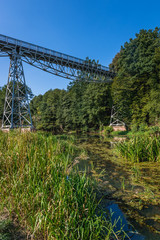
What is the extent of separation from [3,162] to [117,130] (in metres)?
19.9

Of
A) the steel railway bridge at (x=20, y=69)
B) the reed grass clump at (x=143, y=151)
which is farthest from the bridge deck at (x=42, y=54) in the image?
the reed grass clump at (x=143, y=151)

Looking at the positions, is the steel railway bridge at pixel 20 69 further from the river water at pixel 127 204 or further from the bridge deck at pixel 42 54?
the river water at pixel 127 204

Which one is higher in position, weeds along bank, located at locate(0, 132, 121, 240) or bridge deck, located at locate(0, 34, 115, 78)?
bridge deck, located at locate(0, 34, 115, 78)

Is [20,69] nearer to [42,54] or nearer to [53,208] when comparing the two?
[42,54]

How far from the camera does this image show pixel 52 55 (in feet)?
49.5

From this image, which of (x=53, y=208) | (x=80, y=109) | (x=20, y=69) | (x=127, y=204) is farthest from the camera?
(x=80, y=109)

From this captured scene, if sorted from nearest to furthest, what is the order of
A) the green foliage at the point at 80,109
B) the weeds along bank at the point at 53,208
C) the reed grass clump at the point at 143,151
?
1. the weeds along bank at the point at 53,208
2. the reed grass clump at the point at 143,151
3. the green foliage at the point at 80,109

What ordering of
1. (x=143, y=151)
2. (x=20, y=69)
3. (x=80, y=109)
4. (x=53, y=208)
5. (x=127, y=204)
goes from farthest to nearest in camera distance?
1. (x=80, y=109)
2. (x=20, y=69)
3. (x=143, y=151)
4. (x=127, y=204)
5. (x=53, y=208)

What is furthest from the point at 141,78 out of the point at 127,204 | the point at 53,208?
the point at 53,208

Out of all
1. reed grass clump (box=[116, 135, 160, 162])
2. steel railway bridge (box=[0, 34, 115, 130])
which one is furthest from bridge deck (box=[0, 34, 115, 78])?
reed grass clump (box=[116, 135, 160, 162])

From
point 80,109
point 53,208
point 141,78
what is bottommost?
point 53,208

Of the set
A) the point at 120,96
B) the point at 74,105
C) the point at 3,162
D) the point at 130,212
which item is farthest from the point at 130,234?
the point at 74,105

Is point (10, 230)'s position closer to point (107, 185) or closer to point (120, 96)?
point (107, 185)

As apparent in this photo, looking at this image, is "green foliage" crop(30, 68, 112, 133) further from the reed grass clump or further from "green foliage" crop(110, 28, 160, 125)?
the reed grass clump
